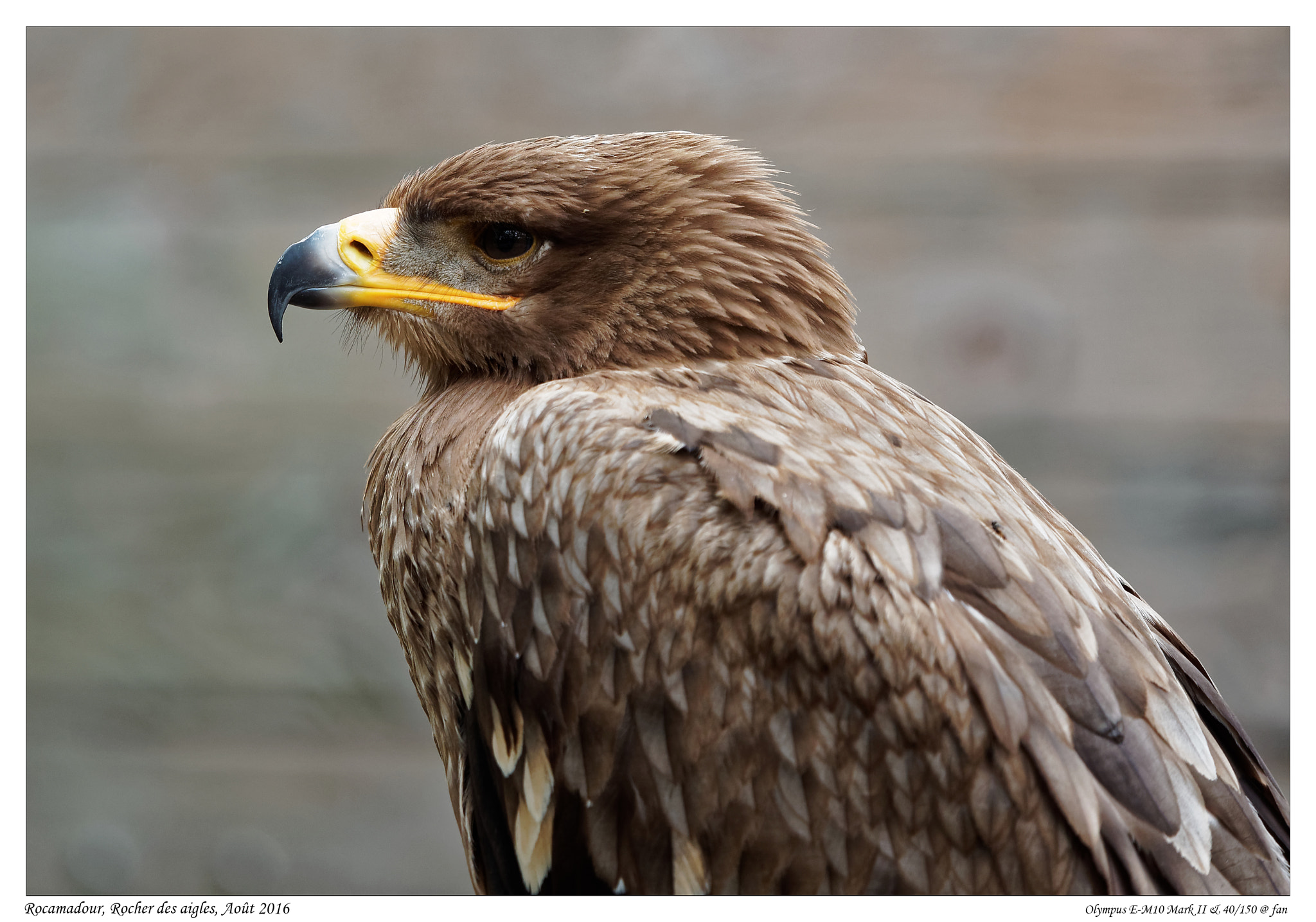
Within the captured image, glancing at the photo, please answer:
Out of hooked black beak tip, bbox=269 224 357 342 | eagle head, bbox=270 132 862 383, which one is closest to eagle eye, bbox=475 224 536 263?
eagle head, bbox=270 132 862 383

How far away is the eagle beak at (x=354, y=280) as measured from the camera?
1.80m

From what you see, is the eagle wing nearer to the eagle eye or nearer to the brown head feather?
the brown head feather

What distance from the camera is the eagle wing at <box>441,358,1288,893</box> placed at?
4.47ft

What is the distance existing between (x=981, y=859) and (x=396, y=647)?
2686 mm

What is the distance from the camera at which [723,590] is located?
4.54ft

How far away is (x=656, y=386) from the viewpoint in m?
Answer: 1.62

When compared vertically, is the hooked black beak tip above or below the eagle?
above

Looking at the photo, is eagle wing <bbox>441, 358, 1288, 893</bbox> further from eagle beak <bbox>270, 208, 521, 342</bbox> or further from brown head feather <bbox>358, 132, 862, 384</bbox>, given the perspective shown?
eagle beak <bbox>270, 208, 521, 342</bbox>

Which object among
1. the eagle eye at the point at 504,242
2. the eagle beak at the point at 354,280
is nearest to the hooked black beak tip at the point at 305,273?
the eagle beak at the point at 354,280

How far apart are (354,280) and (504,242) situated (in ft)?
0.91

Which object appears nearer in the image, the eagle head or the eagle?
the eagle

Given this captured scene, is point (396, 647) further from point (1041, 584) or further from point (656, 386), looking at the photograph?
point (1041, 584)

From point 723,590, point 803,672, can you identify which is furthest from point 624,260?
point 803,672

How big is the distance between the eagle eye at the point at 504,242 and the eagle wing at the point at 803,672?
28cm
